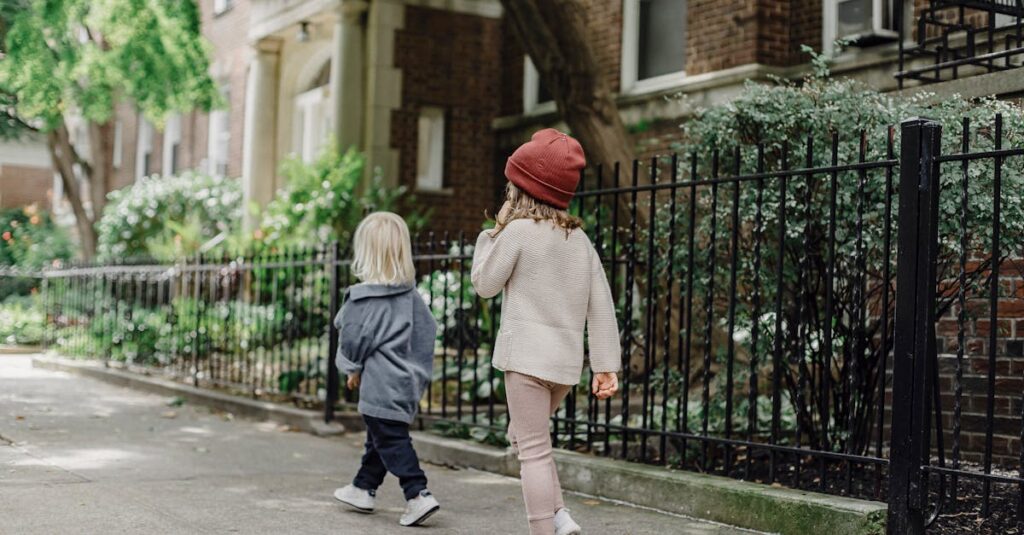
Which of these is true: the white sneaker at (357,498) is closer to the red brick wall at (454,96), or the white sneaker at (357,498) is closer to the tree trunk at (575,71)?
the tree trunk at (575,71)

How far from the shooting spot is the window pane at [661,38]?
40.6 feet

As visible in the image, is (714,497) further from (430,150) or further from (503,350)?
(430,150)

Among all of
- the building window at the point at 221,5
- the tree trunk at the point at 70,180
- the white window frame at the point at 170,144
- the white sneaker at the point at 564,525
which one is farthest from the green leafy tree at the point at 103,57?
the white sneaker at the point at 564,525

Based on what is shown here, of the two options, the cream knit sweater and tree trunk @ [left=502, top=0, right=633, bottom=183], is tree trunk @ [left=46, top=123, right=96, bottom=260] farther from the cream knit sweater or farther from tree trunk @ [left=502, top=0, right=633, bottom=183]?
the cream knit sweater

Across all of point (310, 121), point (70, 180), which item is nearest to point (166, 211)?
point (70, 180)

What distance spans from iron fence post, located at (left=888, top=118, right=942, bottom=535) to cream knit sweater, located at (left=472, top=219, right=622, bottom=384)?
1.23 m

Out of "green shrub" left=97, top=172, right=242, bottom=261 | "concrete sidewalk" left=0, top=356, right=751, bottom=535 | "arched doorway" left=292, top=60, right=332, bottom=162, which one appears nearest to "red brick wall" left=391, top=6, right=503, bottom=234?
"arched doorway" left=292, top=60, right=332, bottom=162

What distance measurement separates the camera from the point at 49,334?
16234 mm

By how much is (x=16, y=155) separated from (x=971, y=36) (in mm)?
30309

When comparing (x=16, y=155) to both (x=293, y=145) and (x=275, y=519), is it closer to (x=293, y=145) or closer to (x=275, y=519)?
(x=293, y=145)

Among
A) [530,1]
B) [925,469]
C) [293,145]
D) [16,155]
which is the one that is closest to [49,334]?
[293,145]

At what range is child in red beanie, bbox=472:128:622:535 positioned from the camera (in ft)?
14.6

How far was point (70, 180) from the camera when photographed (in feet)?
64.5

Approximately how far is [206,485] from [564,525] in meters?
2.52
